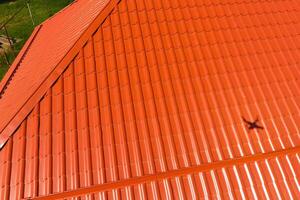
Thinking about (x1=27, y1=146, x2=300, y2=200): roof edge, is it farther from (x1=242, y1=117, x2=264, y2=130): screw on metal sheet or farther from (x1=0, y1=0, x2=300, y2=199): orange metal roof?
(x1=242, y1=117, x2=264, y2=130): screw on metal sheet

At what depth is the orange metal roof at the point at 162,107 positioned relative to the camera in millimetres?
7180

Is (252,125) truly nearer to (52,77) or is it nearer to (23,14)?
(52,77)

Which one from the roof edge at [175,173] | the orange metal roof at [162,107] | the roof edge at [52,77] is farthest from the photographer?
the roof edge at [52,77]

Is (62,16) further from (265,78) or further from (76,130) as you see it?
(265,78)

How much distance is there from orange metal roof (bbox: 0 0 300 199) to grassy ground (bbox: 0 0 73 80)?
12.3m

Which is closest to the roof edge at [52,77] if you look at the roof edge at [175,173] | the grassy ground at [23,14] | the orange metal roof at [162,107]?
the orange metal roof at [162,107]

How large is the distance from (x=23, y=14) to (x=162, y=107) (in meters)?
18.3

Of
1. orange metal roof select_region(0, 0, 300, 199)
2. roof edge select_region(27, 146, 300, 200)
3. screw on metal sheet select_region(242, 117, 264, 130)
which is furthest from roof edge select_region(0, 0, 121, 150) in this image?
screw on metal sheet select_region(242, 117, 264, 130)

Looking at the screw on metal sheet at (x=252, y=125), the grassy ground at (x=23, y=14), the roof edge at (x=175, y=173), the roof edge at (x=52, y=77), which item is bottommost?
the roof edge at (x=175, y=173)

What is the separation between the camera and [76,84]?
27.5 feet

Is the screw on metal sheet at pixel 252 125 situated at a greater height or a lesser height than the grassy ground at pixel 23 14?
lesser

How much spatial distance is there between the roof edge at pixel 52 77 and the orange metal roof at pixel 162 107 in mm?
25

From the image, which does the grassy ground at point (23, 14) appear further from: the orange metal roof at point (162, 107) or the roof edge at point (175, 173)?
the roof edge at point (175, 173)

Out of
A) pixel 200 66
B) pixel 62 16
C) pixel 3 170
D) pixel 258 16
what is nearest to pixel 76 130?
pixel 3 170
